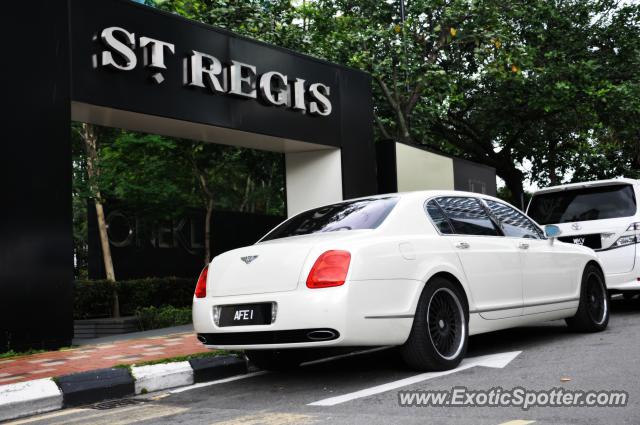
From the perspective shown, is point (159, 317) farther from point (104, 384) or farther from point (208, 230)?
point (104, 384)

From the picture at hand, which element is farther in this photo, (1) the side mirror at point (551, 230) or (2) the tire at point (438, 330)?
(1) the side mirror at point (551, 230)

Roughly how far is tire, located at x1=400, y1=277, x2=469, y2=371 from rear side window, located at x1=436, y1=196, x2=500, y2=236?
72 cm

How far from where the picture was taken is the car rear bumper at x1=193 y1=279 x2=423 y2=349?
517 cm

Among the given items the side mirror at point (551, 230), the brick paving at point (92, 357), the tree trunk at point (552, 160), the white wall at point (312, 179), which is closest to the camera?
the brick paving at point (92, 357)

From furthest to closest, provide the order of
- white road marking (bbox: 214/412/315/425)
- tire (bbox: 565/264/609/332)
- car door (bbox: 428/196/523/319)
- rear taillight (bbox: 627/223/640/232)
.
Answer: rear taillight (bbox: 627/223/640/232) < tire (bbox: 565/264/609/332) < car door (bbox: 428/196/523/319) < white road marking (bbox: 214/412/315/425)

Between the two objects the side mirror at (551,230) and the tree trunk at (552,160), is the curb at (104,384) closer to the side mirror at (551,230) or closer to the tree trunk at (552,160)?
the side mirror at (551,230)

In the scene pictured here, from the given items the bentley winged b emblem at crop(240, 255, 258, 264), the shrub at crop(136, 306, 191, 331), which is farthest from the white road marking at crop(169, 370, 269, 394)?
the shrub at crop(136, 306, 191, 331)

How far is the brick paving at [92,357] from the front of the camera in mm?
6387

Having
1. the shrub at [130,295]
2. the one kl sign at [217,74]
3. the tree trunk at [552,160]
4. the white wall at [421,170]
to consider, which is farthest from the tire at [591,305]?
the tree trunk at [552,160]

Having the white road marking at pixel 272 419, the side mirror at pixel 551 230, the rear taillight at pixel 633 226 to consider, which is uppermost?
the rear taillight at pixel 633 226

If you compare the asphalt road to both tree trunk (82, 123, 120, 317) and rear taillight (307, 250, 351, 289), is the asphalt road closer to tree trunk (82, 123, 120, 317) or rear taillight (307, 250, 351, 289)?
rear taillight (307, 250, 351, 289)

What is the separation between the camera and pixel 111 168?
15.6m

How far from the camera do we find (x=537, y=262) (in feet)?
23.6

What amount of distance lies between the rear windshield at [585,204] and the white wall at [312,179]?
380cm
